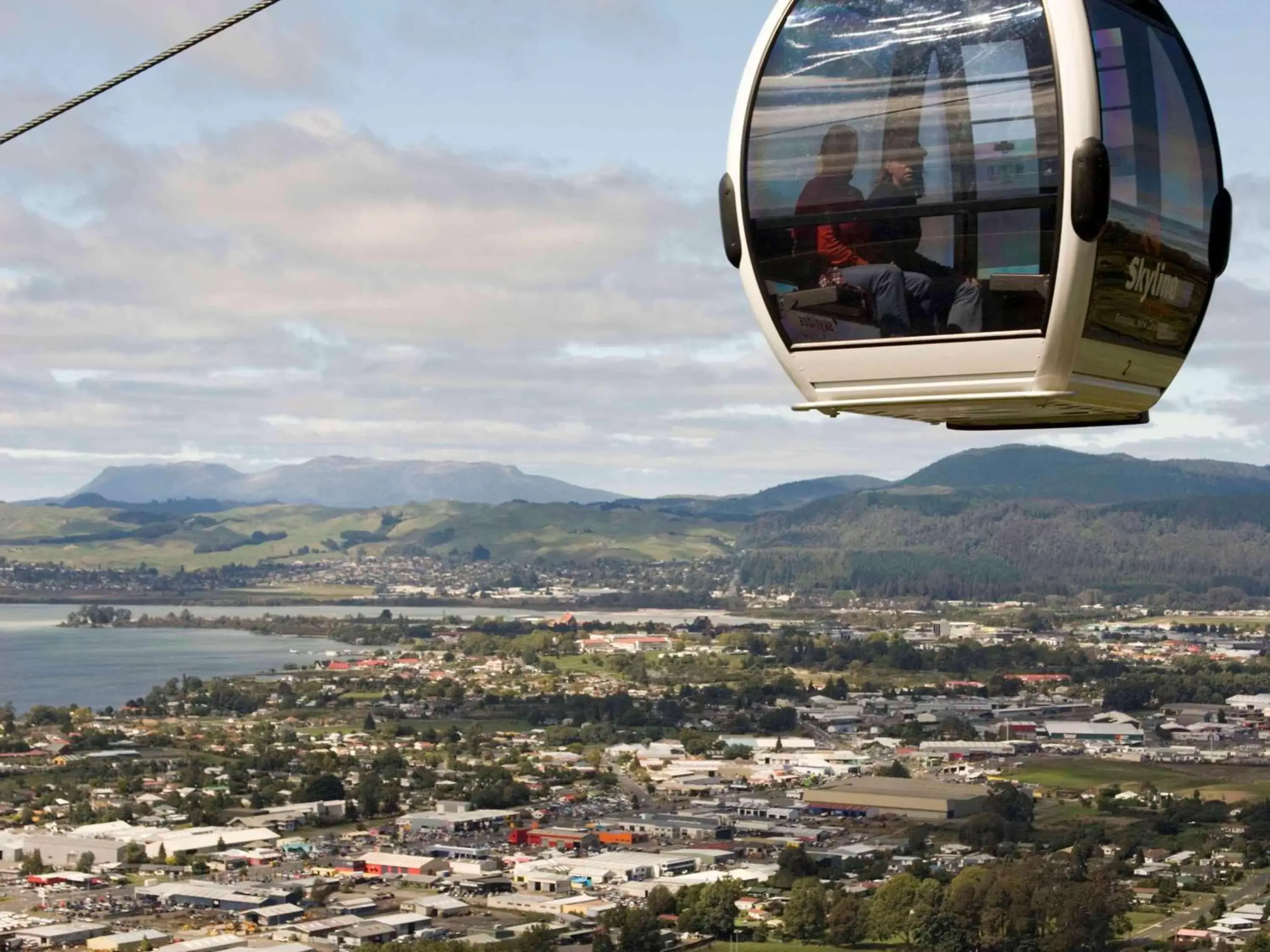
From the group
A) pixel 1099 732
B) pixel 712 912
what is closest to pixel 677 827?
pixel 712 912

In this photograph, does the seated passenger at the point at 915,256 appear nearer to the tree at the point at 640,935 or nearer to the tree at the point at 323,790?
the tree at the point at 640,935

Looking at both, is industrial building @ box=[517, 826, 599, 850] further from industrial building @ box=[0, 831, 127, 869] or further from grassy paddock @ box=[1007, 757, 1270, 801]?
grassy paddock @ box=[1007, 757, 1270, 801]

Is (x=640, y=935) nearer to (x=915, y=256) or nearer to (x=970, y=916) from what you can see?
(x=970, y=916)

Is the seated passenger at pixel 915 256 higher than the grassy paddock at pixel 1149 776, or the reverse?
the seated passenger at pixel 915 256

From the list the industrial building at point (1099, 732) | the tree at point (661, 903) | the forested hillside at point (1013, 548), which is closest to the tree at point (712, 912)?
the tree at point (661, 903)

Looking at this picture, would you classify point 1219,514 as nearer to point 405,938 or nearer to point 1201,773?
point 1201,773

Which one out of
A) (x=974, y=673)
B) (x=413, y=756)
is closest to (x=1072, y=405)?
(x=413, y=756)
